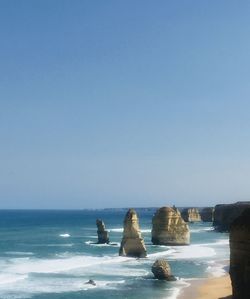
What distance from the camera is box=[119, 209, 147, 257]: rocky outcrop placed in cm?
6100

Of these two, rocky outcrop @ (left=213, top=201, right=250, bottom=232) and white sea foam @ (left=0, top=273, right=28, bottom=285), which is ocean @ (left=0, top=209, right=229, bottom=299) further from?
rocky outcrop @ (left=213, top=201, right=250, bottom=232)

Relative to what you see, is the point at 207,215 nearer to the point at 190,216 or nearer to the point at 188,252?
the point at 190,216

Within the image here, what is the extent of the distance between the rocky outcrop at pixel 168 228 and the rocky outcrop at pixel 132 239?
13354 mm

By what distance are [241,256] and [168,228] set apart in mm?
54702

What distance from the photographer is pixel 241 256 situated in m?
24.0

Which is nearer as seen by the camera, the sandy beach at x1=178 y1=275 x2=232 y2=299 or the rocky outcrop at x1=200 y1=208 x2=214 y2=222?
the sandy beach at x1=178 y1=275 x2=232 y2=299

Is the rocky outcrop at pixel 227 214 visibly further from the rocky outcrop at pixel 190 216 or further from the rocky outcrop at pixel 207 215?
the rocky outcrop at pixel 207 215

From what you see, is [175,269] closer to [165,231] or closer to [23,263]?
[23,263]

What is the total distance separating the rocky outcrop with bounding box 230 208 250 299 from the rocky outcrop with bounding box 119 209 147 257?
36481 mm

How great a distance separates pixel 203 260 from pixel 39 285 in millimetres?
23480

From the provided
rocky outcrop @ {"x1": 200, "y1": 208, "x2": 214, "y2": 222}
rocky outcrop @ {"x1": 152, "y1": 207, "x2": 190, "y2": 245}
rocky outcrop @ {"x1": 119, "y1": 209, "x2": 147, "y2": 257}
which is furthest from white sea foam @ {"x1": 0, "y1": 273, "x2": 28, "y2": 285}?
rocky outcrop @ {"x1": 200, "y1": 208, "x2": 214, "y2": 222}

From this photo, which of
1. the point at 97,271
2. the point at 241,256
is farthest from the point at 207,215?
the point at 241,256

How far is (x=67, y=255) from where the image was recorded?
2810 inches

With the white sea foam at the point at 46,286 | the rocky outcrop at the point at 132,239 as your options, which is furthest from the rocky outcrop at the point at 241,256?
the rocky outcrop at the point at 132,239
